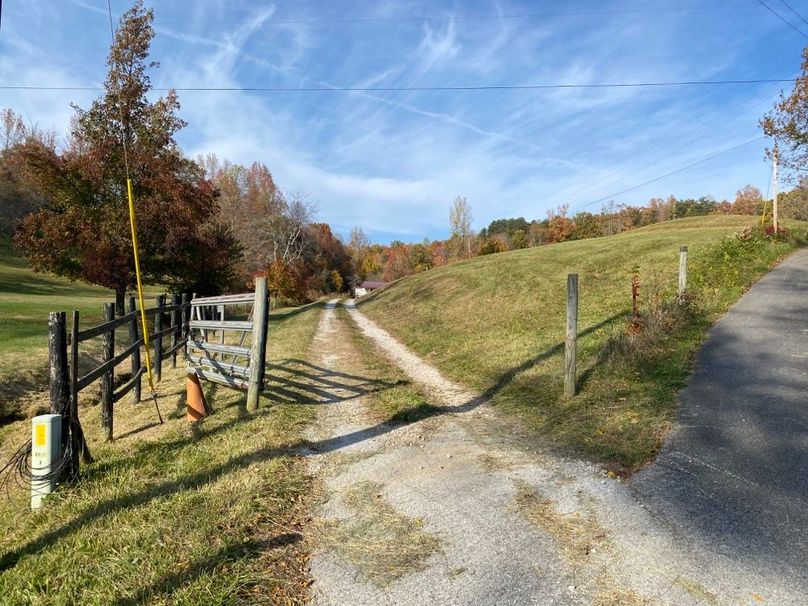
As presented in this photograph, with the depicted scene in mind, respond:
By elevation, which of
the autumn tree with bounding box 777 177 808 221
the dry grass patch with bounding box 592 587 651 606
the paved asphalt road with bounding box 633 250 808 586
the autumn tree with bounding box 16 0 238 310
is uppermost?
the autumn tree with bounding box 777 177 808 221

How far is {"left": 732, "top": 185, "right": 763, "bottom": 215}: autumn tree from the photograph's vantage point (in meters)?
82.8

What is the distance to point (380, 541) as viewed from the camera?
3494 millimetres

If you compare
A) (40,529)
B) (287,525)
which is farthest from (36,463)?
(287,525)

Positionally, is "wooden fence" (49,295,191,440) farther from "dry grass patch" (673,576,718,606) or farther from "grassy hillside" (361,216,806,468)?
"dry grass patch" (673,576,718,606)

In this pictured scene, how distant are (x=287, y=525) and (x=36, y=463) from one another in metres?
2.48

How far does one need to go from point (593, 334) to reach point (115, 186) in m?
13.5

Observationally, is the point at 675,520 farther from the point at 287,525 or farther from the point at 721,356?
the point at 721,356

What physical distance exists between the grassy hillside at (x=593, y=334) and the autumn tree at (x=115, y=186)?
27.7ft

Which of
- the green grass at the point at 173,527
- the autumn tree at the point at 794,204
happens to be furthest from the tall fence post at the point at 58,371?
the autumn tree at the point at 794,204

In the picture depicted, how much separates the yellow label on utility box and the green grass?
464 millimetres

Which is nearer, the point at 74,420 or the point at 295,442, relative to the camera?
the point at 74,420

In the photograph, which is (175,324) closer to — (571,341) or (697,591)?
(571,341)

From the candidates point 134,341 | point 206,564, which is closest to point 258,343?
point 134,341

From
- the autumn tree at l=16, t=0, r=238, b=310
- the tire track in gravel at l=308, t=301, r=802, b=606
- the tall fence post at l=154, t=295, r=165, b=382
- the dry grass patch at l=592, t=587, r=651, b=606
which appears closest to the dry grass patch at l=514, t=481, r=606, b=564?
the tire track in gravel at l=308, t=301, r=802, b=606
